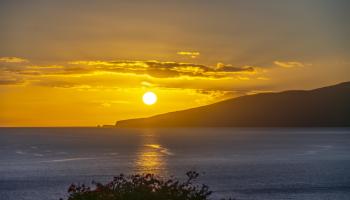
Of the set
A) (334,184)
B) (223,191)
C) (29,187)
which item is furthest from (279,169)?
(29,187)

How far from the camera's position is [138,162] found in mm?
137375

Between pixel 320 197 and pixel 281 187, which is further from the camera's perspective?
pixel 281 187

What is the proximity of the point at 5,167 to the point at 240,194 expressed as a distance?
66.1 meters

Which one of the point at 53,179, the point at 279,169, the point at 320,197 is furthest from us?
the point at 279,169

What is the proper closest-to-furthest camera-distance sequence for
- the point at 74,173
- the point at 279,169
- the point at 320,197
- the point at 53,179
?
the point at 320,197 < the point at 53,179 < the point at 74,173 < the point at 279,169

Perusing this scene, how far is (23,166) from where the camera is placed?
128 m

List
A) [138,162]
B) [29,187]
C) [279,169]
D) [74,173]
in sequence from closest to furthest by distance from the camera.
Result: [29,187], [74,173], [279,169], [138,162]

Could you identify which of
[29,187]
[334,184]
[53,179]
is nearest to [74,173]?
[53,179]

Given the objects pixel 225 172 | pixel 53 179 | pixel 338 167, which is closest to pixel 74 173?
pixel 53 179

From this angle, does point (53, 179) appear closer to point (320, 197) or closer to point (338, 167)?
point (320, 197)

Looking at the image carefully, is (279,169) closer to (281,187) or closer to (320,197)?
(281,187)

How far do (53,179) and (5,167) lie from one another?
31.6m

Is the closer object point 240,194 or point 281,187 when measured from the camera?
point 240,194

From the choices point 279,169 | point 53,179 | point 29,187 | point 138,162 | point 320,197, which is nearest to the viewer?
point 320,197
